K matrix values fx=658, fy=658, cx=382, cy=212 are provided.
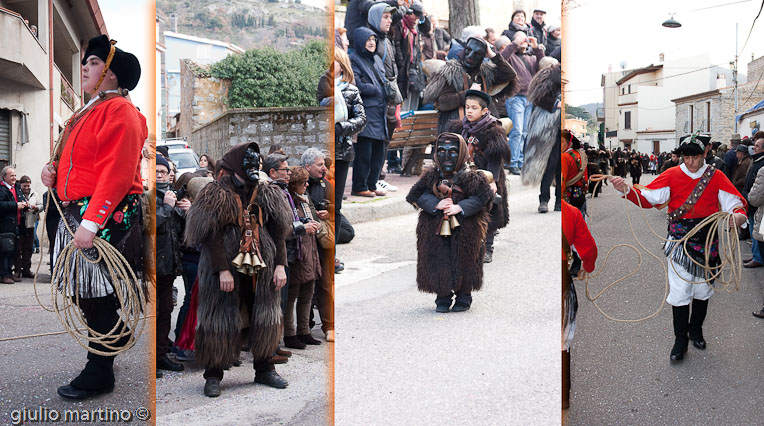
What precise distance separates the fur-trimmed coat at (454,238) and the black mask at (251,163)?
76 centimetres

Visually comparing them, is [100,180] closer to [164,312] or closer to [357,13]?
[164,312]

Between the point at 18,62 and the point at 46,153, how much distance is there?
0.34 meters

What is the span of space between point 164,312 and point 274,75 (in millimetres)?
951

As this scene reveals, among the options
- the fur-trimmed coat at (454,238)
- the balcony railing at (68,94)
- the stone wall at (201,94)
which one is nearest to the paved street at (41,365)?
the balcony railing at (68,94)

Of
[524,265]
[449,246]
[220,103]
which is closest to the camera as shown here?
[220,103]

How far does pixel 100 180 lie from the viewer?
215 centimetres

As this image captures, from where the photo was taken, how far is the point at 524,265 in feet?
8.26

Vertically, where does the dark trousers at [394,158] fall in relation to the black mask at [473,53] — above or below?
below

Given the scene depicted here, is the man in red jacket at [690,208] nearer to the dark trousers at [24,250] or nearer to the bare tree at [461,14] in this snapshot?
the bare tree at [461,14]

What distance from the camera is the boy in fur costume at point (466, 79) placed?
96.3 inches

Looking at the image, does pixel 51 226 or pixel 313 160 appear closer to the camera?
pixel 313 160

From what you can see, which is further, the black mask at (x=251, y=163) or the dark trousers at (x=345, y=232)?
the dark trousers at (x=345, y=232)

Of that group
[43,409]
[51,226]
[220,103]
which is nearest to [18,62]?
[51,226]

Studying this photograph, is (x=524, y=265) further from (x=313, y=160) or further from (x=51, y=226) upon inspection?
(x=51, y=226)
